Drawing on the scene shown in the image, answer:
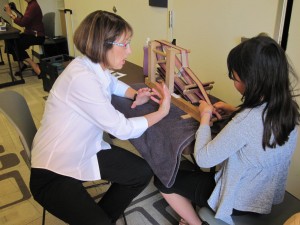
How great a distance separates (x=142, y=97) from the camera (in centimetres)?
143

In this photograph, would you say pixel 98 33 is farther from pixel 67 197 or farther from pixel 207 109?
pixel 67 197

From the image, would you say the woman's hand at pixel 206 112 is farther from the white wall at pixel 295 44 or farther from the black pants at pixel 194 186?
the white wall at pixel 295 44

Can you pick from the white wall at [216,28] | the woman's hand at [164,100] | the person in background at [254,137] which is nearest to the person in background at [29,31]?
the white wall at [216,28]

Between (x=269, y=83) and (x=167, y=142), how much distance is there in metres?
0.44

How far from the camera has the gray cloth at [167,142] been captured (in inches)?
44.4

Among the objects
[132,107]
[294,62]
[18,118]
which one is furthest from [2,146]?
[294,62]

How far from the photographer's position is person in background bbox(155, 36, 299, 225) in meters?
0.94

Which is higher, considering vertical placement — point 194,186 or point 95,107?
point 95,107

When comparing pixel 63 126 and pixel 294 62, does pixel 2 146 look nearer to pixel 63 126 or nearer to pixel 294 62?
pixel 63 126

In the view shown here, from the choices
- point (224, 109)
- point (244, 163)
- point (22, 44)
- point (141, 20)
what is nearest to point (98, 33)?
point (224, 109)

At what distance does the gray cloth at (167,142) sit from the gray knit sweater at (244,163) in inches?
3.0

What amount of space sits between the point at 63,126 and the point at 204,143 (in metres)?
0.55

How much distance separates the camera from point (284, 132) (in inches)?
38.5

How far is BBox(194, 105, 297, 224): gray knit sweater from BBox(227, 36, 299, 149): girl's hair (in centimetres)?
3
